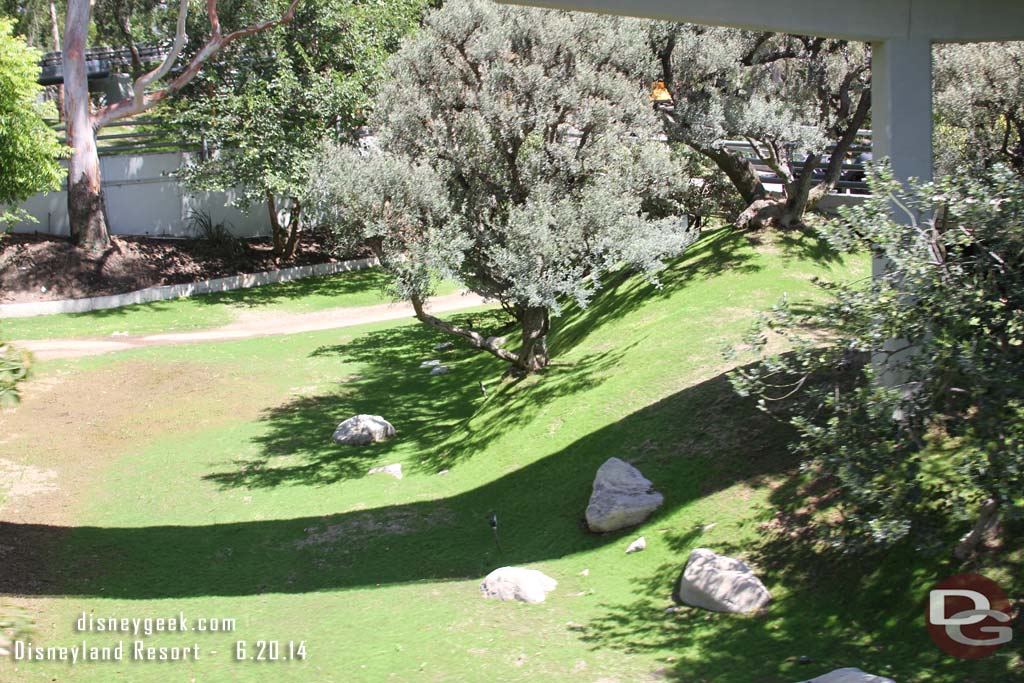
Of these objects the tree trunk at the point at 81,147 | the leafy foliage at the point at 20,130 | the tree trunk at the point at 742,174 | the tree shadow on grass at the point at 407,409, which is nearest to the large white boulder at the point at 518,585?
the tree shadow on grass at the point at 407,409

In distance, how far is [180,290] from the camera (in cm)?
2658

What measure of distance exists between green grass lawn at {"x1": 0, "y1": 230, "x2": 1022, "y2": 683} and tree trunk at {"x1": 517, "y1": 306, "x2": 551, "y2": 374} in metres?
0.49

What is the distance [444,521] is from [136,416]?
27.1 ft

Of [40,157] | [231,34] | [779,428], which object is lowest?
[779,428]

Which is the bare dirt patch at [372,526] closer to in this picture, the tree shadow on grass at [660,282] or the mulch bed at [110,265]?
the tree shadow on grass at [660,282]

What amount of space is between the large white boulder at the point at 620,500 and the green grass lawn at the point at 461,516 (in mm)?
197

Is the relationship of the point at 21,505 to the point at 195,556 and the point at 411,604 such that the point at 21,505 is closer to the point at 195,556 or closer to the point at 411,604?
the point at 195,556

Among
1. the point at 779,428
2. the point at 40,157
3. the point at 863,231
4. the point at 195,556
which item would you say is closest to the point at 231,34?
the point at 40,157

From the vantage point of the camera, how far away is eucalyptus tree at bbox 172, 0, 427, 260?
25328 mm

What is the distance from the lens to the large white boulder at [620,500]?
10.3 meters

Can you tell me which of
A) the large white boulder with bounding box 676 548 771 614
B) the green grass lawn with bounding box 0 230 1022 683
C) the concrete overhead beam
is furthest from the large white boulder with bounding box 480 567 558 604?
the concrete overhead beam

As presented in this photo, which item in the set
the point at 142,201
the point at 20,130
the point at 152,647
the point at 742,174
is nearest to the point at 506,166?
the point at 742,174

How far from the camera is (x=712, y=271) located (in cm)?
1655

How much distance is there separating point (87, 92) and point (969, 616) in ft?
83.4
